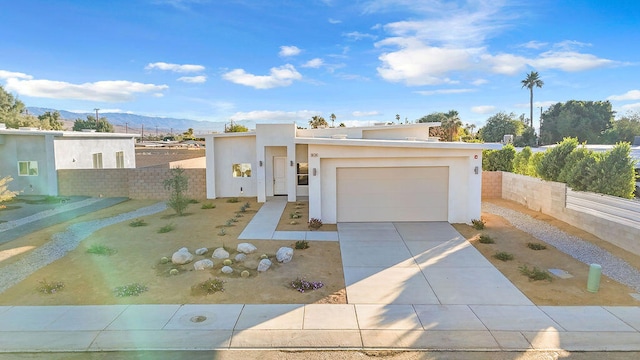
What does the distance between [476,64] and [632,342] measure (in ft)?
77.9

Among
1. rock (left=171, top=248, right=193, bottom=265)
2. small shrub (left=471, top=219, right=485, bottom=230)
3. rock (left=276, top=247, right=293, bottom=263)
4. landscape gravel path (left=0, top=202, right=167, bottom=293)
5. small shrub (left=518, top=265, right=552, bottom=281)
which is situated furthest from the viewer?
small shrub (left=471, top=219, right=485, bottom=230)

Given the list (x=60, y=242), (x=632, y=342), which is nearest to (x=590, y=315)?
(x=632, y=342)

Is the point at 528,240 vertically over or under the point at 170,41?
under

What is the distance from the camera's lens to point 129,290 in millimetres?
8000

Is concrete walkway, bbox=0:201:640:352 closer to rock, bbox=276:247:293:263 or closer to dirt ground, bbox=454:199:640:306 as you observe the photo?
dirt ground, bbox=454:199:640:306

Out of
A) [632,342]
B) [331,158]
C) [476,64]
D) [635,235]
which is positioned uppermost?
[476,64]

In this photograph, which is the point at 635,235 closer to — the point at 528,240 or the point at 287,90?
the point at 528,240

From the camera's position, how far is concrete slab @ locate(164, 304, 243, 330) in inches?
259

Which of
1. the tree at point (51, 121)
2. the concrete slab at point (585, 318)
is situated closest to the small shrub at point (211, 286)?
the concrete slab at point (585, 318)

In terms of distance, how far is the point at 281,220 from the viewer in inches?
595

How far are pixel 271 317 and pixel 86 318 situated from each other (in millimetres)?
3447

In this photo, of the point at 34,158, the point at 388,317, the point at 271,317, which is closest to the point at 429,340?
the point at 388,317

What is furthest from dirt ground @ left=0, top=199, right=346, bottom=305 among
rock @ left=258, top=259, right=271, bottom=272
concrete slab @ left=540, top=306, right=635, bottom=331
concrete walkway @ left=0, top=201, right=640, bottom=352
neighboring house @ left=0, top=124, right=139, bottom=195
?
neighboring house @ left=0, top=124, right=139, bottom=195

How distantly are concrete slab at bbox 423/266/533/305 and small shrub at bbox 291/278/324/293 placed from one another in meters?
2.60
